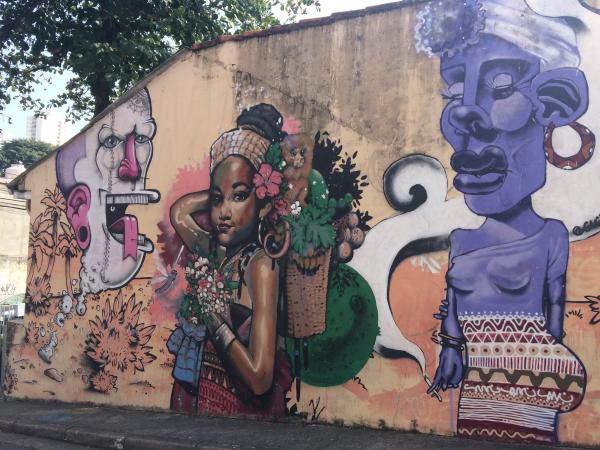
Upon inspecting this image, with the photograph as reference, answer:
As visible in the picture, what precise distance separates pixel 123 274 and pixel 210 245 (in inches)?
61.2

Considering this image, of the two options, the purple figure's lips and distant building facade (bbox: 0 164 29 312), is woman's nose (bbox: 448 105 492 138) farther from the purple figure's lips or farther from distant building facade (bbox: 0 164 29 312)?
distant building facade (bbox: 0 164 29 312)

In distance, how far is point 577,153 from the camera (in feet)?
18.1

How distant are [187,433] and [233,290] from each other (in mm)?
1745

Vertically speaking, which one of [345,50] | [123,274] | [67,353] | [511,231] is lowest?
[67,353]

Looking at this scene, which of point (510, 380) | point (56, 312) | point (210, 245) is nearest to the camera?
point (510, 380)

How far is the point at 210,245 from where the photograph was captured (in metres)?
7.46

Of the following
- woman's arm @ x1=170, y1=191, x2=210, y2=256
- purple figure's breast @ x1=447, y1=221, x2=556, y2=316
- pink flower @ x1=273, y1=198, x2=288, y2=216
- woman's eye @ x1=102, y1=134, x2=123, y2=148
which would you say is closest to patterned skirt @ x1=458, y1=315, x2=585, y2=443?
purple figure's breast @ x1=447, y1=221, x2=556, y2=316

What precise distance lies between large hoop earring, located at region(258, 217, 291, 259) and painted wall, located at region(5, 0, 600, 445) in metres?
0.03

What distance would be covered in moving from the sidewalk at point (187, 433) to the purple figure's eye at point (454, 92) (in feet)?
11.3

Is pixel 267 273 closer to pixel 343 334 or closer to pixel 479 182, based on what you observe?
pixel 343 334

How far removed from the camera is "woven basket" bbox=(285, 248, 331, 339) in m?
6.68

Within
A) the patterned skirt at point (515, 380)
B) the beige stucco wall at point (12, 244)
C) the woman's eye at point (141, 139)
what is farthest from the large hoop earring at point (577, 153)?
the beige stucco wall at point (12, 244)

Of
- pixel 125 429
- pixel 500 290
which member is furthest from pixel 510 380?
pixel 125 429

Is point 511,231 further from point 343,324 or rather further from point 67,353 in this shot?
point 67,353
